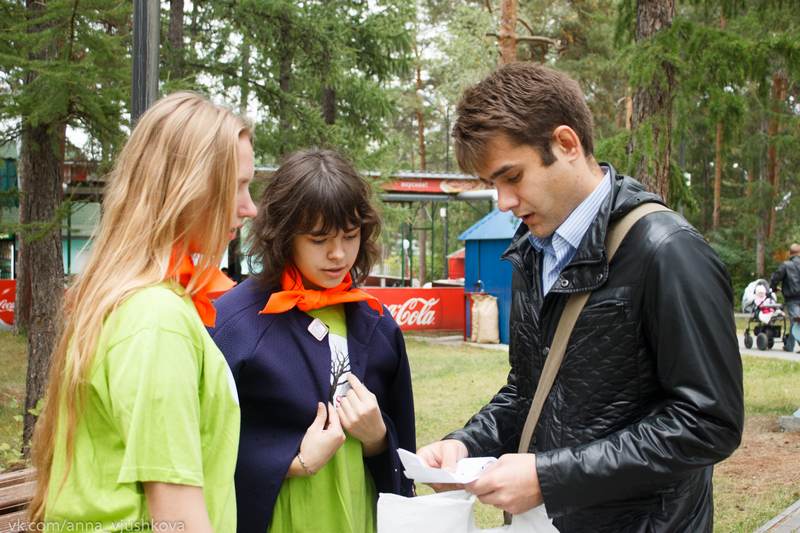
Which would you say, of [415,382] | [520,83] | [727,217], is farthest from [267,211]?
[727,217]

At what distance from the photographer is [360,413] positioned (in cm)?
241

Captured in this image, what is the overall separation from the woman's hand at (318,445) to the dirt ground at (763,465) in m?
4.44

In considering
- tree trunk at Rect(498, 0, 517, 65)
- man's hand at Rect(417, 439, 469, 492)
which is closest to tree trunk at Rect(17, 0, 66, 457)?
man's hand at Rect(417, 439, 469, 492)

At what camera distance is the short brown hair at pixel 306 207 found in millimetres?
2527

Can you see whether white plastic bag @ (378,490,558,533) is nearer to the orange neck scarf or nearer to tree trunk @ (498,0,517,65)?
the orange neck scarf

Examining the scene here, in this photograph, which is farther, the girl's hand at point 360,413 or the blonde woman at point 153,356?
the girl's hand at point 360,413

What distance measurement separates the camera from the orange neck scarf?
1.74 meters

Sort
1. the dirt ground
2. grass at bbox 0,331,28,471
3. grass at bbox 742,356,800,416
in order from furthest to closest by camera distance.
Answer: grass at bbox 742,356,800,416 → grass at bbox 0,331,28,471 → the dirt ground

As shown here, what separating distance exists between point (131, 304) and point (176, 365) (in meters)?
0.16

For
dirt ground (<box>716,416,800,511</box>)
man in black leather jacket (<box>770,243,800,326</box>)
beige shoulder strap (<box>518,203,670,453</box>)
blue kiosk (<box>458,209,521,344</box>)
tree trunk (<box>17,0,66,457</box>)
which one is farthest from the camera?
blue kiosk (<box>458,209,521,344</box>)

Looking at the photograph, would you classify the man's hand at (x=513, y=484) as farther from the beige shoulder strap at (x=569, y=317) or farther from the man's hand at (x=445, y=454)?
the man's hand at (x=445, y=454)

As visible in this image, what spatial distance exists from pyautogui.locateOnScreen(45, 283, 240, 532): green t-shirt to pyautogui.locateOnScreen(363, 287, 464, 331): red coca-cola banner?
56.0ft

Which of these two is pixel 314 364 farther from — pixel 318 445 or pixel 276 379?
pixel 318 445

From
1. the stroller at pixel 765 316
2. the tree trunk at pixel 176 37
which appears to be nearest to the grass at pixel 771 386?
the stroller at pixel 765 316
